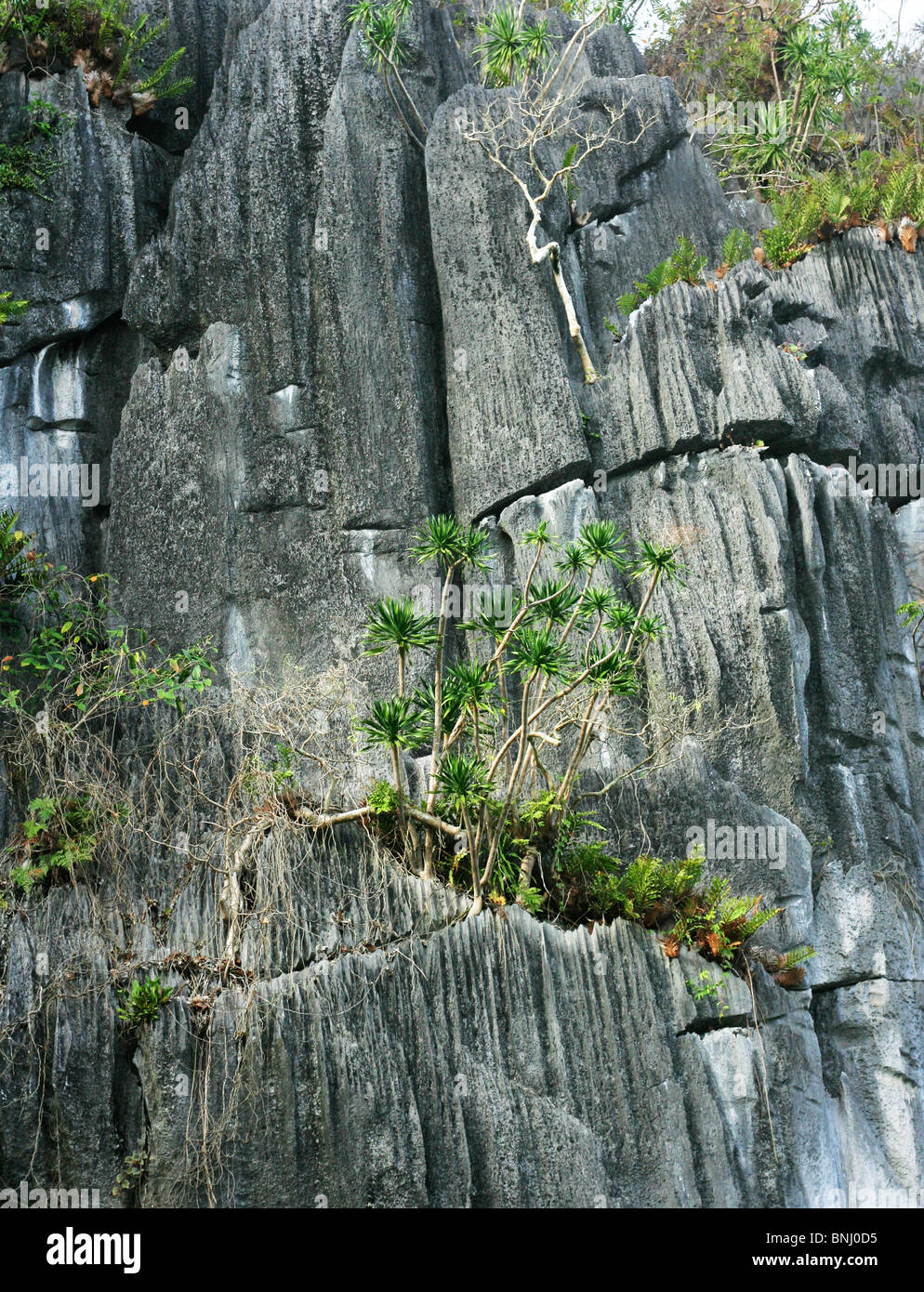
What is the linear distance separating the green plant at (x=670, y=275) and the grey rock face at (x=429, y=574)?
0.68 feet

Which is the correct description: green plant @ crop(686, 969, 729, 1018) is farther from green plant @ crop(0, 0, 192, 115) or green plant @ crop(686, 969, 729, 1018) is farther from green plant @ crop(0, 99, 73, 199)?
green plant @ crop(0, 0, 192, 115)

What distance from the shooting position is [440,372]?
1269cm

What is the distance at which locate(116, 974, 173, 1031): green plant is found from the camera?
836cm

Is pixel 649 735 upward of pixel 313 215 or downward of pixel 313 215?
downward

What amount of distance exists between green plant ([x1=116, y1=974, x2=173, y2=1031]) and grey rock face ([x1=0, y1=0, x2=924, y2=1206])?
0.13 meters

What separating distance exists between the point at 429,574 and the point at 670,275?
3.66 m

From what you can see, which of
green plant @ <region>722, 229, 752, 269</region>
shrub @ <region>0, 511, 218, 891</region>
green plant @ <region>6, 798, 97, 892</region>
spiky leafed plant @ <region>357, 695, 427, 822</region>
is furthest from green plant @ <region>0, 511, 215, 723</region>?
green plant @ <region>722, 229, 752, 269</region>

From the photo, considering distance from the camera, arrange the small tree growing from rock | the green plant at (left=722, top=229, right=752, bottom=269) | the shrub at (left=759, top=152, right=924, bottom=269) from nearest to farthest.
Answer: the small tree growing from rock < the green plant at (left=722, top=229, right=752, bottom=269) < the shrub at (left=759, top=152, right=924, bottom=269)

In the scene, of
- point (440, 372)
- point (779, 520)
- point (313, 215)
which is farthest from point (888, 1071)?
point (313, 215)

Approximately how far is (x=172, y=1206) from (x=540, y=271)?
8563 mm

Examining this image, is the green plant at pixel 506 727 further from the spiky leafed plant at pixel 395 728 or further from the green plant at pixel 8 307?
the green plant at pixel 8 307

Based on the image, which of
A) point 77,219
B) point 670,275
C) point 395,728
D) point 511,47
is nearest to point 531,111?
point 511,47

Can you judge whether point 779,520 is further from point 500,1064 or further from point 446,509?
point 500,1064

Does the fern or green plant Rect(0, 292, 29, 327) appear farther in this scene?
green plant Rect(0, 292, 29, 327)
